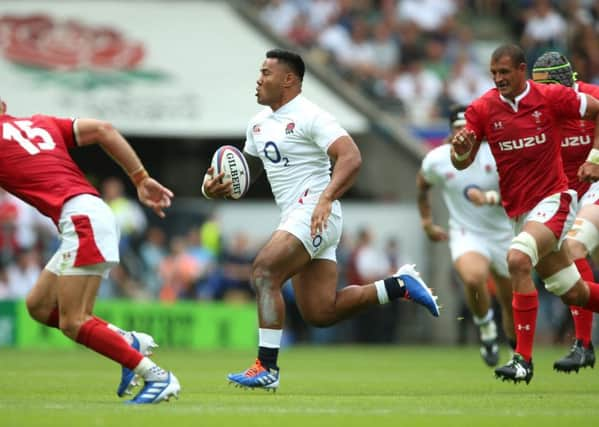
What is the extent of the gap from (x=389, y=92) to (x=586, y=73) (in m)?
3.64

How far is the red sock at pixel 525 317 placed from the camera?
10508 millimetres

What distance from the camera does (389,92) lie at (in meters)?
24.9

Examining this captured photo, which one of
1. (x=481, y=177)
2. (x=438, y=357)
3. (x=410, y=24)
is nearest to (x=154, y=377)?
(x=481, y=177)

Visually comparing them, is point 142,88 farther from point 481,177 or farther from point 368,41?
point 481,177

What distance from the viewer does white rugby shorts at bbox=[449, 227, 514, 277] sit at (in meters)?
13.9

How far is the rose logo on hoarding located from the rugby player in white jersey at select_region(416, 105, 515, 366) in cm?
1089

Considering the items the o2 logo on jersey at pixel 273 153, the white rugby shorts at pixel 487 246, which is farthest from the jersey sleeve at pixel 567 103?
the white rugby shorts at pixel 487 246

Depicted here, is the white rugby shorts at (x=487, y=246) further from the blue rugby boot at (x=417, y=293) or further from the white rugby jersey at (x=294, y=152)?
the white rugby jersey at (x=294, y=152)

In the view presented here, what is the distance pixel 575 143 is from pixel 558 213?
60.6 inches

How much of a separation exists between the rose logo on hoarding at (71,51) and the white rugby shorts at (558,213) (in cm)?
1437

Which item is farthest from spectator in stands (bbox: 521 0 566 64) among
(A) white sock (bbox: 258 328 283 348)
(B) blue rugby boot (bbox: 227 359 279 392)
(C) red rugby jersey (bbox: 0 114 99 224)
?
(C) red rugby jersey (bbox: 0 114 99 224)

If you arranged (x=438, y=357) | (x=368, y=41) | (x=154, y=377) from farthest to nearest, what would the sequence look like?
1. (x=368, y=41)
2. (x=438, y=357)
3. (x=154, y=377)

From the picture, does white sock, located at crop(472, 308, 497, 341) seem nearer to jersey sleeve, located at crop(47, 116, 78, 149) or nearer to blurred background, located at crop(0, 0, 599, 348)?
jersey sleeve, located at crop(47, 116, 78, 149)

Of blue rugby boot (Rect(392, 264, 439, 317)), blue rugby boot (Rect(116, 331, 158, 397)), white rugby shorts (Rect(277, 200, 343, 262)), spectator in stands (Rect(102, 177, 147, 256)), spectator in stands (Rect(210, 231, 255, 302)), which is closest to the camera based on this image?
blue rugby boot (Rect(116, 331, 158, 397))
